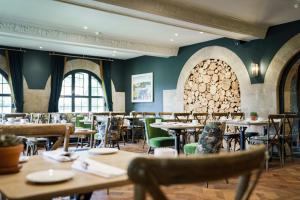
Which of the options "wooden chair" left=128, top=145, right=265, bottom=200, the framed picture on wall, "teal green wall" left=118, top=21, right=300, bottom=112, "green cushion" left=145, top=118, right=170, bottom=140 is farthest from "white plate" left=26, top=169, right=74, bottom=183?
the framed picture on wall

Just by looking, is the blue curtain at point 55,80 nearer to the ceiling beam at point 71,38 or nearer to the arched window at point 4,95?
the arched window at point 4,95

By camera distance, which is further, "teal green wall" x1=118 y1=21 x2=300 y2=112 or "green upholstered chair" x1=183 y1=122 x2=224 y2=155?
"teal green wall" x1=118 y1=21 x2=300 y2=112

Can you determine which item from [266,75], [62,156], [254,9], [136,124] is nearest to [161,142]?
[254,9]

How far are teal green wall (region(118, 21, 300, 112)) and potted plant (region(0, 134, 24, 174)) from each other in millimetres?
6755

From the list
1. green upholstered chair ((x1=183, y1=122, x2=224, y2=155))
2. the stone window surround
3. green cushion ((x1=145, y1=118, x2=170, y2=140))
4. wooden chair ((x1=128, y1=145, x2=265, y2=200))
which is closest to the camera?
wooden chair ((x1=128, y1=145, x2=265, y2=200))

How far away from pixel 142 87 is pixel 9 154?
31.5ft

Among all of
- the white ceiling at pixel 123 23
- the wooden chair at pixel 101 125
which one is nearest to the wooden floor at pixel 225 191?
the wooden chair at pixel 101 125

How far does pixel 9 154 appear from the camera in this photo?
1.17 metres

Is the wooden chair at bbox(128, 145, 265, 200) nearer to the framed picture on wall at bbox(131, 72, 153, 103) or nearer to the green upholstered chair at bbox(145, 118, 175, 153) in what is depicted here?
the green upholstered chair at bbox(145, 118, 175, 153)

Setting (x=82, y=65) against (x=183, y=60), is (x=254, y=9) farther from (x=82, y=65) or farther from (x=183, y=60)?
(x=82, y=65)

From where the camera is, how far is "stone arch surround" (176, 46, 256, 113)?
742 centimetres

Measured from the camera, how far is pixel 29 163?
1408mm

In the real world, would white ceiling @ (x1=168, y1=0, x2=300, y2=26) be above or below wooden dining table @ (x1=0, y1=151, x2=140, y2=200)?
above

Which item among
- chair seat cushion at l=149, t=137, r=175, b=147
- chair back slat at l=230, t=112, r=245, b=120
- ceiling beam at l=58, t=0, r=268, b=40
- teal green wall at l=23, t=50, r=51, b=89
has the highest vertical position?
ceiling beam at l=58, t=0, r=268, b=40
